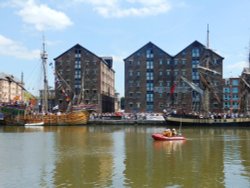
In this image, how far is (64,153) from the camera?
45.2 m

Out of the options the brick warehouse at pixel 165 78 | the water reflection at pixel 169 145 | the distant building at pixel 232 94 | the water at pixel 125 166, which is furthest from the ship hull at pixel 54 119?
the water at pixel 125 166

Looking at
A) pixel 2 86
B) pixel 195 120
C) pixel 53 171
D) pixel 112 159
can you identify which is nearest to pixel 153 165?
pixel 112 159

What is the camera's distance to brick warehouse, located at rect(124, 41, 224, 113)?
13288 centimetres

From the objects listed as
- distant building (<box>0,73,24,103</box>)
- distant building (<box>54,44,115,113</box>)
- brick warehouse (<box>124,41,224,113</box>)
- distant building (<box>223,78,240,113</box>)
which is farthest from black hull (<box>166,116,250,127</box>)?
distant building (<box>0,73,24,103</box>)

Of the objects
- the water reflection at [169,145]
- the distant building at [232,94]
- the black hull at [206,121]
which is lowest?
the water reflection at [169,145]

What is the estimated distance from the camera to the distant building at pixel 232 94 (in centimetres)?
14325

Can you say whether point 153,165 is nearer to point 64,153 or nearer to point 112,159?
point 112,159

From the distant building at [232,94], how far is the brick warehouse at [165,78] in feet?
28.7

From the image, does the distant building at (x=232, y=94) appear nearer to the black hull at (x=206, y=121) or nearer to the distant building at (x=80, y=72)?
the black hull at (x=206, y=121)

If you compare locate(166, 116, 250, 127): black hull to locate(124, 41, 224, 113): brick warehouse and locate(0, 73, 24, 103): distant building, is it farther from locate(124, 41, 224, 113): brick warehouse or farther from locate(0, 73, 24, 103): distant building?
locate(0, 73, 24, 103): distant building

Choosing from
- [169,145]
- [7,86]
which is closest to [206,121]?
[169,145]

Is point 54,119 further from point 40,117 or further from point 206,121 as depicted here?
point 206,121

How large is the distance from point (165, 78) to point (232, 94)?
88.7 feet

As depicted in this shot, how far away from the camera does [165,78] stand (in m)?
137
